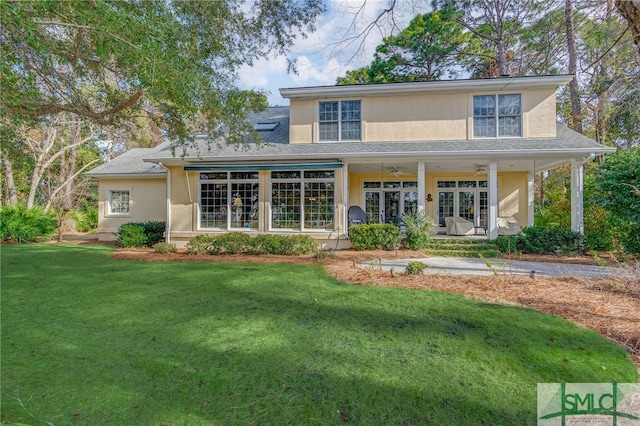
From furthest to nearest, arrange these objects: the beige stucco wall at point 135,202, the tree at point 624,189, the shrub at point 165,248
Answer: the beige stucco wall at point 135,202
the shrub at point 165,248
the tree at point 624,189

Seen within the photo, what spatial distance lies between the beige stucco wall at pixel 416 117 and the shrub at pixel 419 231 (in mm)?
3473

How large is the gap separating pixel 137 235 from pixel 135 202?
3525 mm

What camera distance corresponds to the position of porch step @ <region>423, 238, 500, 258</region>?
9.75 meters

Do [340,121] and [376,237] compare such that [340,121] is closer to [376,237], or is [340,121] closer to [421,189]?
[421,189]

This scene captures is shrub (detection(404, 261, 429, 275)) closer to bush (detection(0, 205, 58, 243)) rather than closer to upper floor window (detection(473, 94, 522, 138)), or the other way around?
upper floor window (detection(473, 94, 522, 138))

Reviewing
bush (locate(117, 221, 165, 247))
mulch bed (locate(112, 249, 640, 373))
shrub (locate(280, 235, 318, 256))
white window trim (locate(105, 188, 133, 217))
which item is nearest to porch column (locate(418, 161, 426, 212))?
mulch bed (locate(112, 249, 640, 373))

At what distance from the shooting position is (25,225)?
1431 cm

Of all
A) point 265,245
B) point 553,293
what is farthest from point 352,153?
point 553,293

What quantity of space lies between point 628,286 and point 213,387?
6.92 meters

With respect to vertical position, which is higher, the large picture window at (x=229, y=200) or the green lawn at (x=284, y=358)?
the large picture window at (x=229, y=200)

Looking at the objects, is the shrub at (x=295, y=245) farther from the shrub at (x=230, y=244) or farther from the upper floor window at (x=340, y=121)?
the upper floor window at (x=340, y=121)

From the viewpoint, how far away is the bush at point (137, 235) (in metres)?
12.1

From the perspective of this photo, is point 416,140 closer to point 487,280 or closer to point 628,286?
point 487,280

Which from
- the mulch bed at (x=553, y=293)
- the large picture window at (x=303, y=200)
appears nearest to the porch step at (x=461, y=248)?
the mulch bed at (x=553, y=293)
